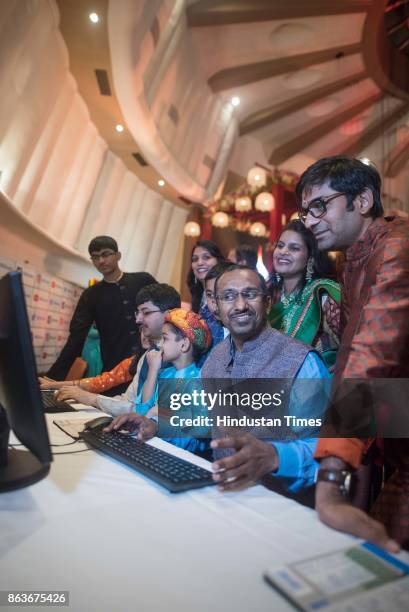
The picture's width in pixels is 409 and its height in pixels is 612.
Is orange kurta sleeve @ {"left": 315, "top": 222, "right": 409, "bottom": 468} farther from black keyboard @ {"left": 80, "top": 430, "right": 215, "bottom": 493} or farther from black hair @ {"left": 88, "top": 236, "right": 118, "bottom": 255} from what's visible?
black hair @ {"left": 88, "top": 236, "right": 118, "bottom": 255}

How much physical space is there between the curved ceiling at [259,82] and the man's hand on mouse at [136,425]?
4.10 m

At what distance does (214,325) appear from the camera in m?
2.37

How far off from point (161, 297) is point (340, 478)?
167 cm

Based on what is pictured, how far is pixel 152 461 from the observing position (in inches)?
40.6

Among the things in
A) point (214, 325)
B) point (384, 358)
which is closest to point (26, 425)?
point (384, 358)

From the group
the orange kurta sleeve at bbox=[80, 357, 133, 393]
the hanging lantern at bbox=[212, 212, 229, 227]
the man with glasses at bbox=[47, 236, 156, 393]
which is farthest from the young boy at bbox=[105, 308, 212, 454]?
the hanging lantern at bbox=[212, 212, 229, 227]

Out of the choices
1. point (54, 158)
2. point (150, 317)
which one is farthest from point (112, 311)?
point (54, 158)

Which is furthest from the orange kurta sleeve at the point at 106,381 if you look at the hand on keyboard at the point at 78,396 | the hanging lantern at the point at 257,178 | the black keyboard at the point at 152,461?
the hanging lantern at the point at 257,178

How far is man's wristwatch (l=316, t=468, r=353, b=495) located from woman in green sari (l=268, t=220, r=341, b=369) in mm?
1011

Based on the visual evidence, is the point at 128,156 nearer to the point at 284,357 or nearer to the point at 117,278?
the point at 117,278

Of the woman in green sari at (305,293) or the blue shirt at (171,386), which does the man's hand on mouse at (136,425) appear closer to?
the blue shirt at (171,386)

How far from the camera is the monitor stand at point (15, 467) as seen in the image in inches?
33.2

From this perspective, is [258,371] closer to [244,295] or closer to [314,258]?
[244,295]

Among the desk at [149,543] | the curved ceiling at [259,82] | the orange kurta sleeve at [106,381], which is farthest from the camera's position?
the curved ceiling at [259,82]
